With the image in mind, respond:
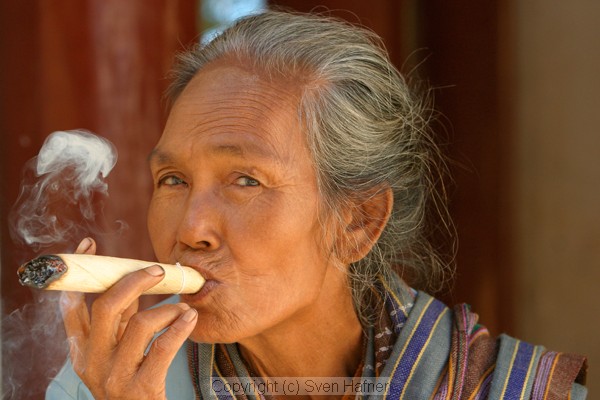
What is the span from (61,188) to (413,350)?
4.72 ft

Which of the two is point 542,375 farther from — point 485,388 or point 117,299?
point 117,299

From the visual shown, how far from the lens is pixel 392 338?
256cm

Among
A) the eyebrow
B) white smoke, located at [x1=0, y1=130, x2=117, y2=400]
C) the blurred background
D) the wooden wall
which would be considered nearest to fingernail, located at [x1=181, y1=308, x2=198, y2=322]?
the eyebrow

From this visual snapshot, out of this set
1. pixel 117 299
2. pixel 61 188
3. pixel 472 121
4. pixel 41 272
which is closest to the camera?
pixel 41 272

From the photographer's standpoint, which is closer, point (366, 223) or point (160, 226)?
point (160, 226)

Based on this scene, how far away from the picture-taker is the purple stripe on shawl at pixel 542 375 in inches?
93.0

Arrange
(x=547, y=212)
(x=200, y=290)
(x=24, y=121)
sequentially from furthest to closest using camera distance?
(x=547, y=212)
(x=24, y=121)
(x=200, y=290)

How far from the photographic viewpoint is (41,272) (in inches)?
66.9

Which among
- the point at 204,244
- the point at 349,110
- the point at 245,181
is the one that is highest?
the point at 349,110

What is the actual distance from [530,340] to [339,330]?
1.70 metres

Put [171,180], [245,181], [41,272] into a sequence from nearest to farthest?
[41,272], [245,181], [171,180]

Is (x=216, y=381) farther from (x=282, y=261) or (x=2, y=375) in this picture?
(x=2, y=375)

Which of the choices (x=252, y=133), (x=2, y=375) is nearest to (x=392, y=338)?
(x=252, y=133)

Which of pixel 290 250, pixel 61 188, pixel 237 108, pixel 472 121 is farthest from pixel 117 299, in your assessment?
pixel 472 121
